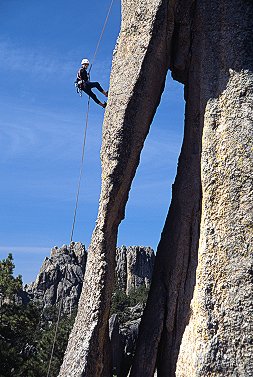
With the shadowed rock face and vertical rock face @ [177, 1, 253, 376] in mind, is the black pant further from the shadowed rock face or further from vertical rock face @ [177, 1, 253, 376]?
vertical rock face @ [177, 1, 253, 376]

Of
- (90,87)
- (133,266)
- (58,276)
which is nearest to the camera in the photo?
(90,87)

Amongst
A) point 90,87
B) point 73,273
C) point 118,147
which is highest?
point 73,273

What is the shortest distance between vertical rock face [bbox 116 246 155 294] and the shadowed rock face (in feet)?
257

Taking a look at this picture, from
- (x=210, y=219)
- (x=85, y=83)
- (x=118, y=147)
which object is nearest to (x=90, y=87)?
(x=85, y=83)

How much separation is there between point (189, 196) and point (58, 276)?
76.9m

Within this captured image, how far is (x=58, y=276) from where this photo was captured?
3297 inches

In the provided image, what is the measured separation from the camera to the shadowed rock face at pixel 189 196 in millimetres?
7219

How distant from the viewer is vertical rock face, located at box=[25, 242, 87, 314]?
245ft

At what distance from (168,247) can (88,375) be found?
2.53 m

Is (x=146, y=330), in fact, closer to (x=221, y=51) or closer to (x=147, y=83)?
(x=147, y=83)

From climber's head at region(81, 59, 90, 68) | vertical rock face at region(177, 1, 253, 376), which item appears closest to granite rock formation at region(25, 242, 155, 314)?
climber's head at region(81, 59, 90, 68)

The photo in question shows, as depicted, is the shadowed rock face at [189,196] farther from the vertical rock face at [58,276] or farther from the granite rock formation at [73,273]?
the vertical rock face at [58,276]

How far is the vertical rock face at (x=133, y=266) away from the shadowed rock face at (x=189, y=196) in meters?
78.4

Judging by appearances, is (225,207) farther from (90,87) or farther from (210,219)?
(90,87)
